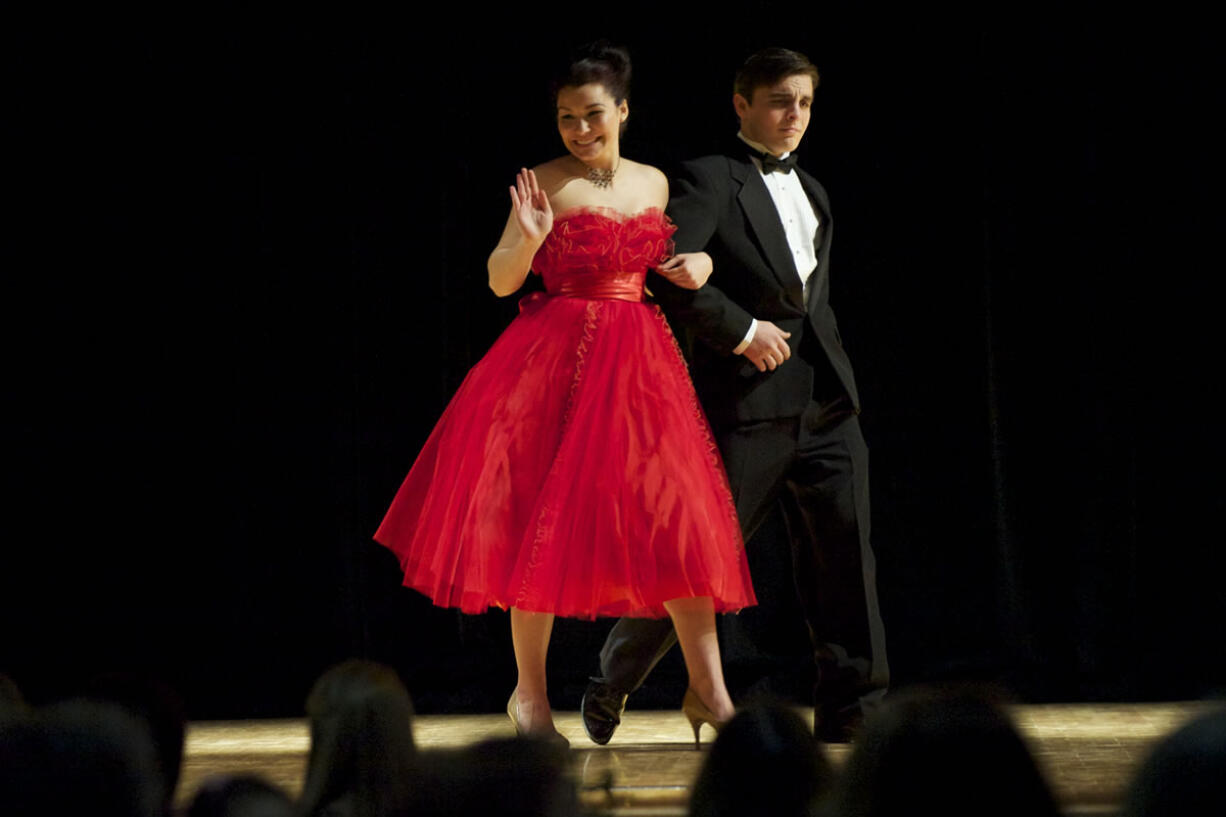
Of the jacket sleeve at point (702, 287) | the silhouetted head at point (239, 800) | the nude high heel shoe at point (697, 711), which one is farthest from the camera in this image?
the jacket sleeve at point (702, 287)

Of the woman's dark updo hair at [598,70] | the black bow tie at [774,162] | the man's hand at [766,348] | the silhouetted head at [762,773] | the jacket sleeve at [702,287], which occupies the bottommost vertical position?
the silhouetted head at [762,773]

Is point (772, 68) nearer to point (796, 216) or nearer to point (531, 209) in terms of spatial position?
point (796, 216)

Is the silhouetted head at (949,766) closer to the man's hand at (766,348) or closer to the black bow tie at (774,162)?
the man's hand at (766,348)

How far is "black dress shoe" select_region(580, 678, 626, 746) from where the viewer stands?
2.62 meters

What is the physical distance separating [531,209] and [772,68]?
0.56m

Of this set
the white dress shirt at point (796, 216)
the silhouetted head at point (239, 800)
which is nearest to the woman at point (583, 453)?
the white dress shirt at point (796, 216)

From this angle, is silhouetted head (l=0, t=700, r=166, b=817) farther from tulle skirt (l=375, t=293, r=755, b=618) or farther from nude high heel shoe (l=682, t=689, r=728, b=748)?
nude high heel shoe (l=682, t=689, r=728, b=748)

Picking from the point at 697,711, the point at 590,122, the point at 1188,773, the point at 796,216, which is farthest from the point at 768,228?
the point at 1188,773

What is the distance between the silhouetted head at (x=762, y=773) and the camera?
1.24 meters

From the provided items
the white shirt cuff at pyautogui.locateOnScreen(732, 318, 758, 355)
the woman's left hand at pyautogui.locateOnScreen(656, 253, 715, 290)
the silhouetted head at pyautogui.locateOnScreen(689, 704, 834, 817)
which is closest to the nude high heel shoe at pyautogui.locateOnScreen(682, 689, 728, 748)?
the white shirt cuff at pyautogui.locateOnScreen(732, 318, 758, 355)

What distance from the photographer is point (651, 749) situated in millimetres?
2654

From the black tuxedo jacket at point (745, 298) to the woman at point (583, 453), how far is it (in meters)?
0.06

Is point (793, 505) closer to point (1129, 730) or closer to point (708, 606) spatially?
point (708, 606)

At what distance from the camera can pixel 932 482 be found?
354 cm
